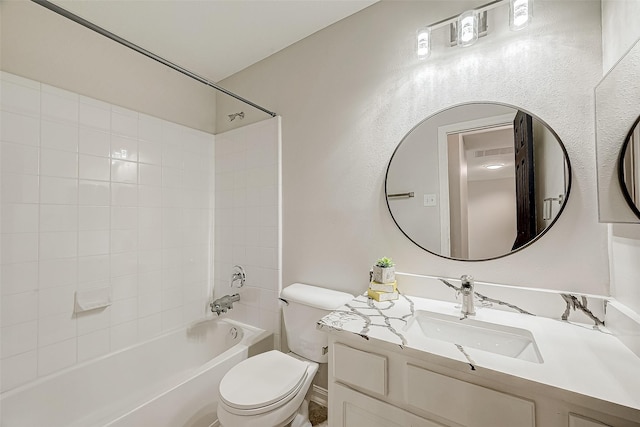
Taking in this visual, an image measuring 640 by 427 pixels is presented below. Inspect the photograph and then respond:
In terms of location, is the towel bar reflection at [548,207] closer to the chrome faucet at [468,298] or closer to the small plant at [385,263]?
the chrome faucet at [468,298]

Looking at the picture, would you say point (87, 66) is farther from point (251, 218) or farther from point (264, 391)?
point (264, 391)

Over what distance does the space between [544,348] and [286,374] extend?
1.07m

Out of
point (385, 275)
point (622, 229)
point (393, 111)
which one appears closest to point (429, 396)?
point (385, 275)

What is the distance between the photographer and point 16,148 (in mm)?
1318

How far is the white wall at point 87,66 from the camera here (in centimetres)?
136

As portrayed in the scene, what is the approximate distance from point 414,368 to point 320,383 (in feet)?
3.45

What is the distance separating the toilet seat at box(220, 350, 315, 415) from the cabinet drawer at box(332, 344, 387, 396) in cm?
34

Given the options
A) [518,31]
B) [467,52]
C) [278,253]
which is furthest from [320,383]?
[518,31]

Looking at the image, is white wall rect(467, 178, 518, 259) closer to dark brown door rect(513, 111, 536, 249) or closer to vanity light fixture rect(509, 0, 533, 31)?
dark brown door rect(513, 111, 536, 249)

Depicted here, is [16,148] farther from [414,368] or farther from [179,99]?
[414,368]

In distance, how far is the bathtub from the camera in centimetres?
121

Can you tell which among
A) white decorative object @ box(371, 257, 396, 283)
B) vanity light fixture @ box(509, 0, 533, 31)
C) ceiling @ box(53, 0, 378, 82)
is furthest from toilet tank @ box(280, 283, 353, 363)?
ceiling @ box(53, 0, 378, 82)

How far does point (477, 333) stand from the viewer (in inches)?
40.4

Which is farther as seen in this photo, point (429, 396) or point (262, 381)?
point (262, 381)
